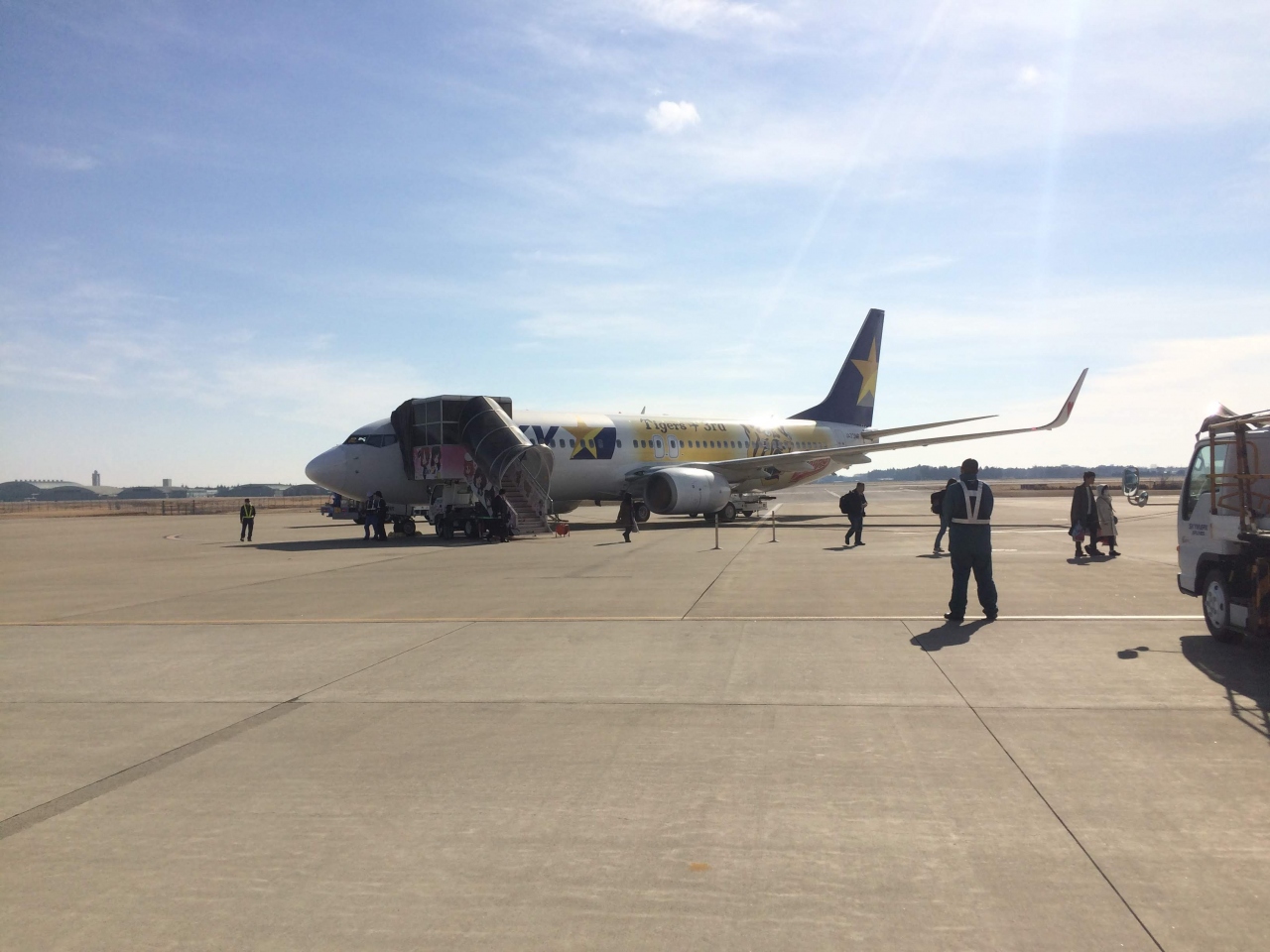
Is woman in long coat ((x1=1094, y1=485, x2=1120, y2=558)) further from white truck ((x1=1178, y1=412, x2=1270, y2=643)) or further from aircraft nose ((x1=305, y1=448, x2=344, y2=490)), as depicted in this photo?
aircraft nose ((x1=305, y1=448, x2=344, y2=490))

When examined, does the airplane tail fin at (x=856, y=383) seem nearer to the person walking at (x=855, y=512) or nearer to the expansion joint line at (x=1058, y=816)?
the person walking at (x=855, y=512)

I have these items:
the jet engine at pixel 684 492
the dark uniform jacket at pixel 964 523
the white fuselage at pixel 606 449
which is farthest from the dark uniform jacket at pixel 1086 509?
the white fuselage at pixel 606 449

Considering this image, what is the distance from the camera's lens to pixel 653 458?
112 feet

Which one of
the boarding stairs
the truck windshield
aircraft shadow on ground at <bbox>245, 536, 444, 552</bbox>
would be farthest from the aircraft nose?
the truck windshield

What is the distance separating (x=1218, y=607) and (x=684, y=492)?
22680mm

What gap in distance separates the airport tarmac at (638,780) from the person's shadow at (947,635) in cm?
13

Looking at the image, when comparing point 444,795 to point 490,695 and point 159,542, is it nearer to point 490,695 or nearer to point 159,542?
point 490,695

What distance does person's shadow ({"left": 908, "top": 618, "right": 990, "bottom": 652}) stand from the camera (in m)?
8.90

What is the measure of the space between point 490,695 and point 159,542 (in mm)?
25150

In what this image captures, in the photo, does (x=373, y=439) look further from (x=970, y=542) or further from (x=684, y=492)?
(x=970, y=542)

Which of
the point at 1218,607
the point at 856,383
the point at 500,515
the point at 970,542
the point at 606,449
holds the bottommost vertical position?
the point at 1218,607

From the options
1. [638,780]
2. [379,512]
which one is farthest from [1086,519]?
[379,512]

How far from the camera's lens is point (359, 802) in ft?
15.7

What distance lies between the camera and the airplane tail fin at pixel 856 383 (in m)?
43.1
